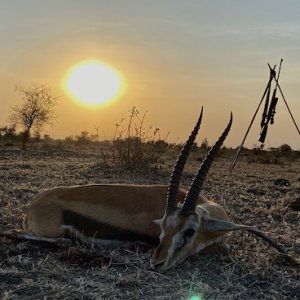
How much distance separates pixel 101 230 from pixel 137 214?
46 centimetres

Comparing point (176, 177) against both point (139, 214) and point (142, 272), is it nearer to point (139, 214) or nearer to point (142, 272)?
point (139, 214)

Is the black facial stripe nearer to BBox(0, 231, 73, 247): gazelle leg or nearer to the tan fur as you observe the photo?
the tan fur

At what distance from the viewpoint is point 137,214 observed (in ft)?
21.0

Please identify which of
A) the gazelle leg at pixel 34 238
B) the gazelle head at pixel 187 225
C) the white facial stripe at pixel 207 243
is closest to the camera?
the gazelle head at pixel 187 225

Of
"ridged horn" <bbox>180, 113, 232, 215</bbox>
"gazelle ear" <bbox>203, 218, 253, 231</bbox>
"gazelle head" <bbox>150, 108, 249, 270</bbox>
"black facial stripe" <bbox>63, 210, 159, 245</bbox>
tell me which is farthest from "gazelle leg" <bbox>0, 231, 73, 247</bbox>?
"gazelle ear" <bbox>203, 218, 253, 231</bbox>

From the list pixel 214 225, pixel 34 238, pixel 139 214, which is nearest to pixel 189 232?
pixel 214 225

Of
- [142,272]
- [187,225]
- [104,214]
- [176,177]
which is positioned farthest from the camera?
[104,214]

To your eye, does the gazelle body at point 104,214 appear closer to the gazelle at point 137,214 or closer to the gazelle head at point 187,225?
the gazelle at point 137,214

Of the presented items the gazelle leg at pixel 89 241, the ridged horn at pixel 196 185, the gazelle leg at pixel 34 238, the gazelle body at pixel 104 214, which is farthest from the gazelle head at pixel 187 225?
the gazelle leg at pixel 34 238

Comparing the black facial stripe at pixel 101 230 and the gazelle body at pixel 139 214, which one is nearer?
the gazelle body at pixel 139 214

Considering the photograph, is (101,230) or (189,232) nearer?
(189,232)

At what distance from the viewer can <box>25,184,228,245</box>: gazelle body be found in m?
6.37

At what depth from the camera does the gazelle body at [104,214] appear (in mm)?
6367

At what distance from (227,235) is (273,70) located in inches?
494
